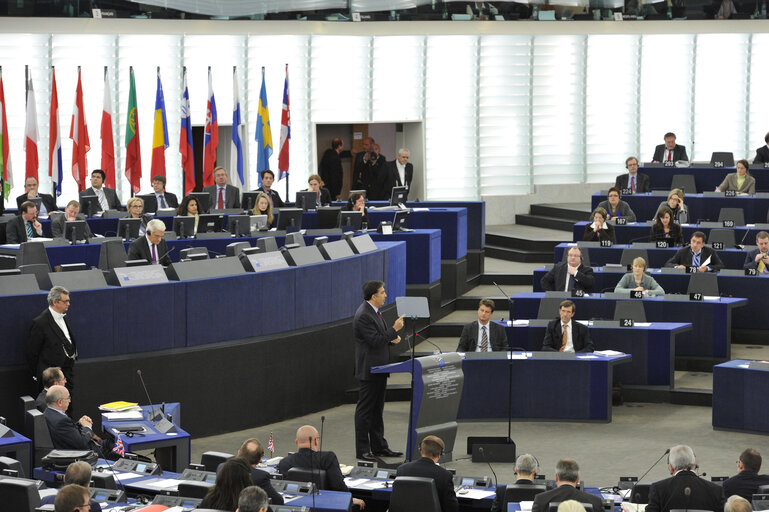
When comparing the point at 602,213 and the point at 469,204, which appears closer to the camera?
the point at 602,213

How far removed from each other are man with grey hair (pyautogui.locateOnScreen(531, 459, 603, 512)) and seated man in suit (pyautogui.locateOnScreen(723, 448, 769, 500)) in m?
1.07

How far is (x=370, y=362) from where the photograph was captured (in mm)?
11242

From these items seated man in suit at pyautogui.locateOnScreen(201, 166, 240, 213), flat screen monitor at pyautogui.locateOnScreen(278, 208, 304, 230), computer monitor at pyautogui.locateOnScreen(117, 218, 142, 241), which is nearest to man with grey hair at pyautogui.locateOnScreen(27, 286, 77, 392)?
computer monitor at pyautogui.locateOnScreen(117, 218, 142, 241)

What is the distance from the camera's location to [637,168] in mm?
19688

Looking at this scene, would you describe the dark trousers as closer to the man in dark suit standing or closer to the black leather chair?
the man in dark suit standing

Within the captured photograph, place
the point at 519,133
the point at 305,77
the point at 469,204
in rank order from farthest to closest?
the point at 519,133 → the point at 305,77 → the point at 469,204

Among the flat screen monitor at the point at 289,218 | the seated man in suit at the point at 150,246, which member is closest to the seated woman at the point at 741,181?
the flat screen monitor at the point at 289,218

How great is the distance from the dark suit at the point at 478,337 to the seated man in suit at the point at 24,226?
5.80m

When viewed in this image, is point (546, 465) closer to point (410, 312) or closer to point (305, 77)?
point (410, 312)

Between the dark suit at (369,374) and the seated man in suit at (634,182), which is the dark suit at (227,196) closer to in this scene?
the seated man in suit at (634,182)

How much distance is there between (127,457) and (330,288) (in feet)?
15.2

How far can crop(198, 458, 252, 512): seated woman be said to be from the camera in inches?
285

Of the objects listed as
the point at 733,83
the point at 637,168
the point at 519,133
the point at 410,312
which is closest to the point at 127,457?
the point at 410,312

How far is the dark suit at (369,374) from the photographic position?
11.2 meters
